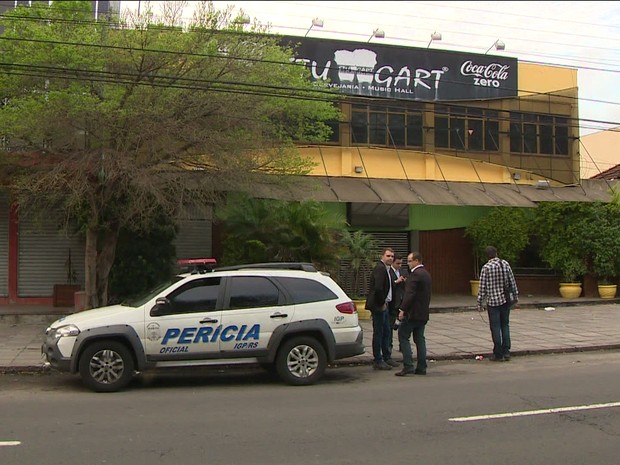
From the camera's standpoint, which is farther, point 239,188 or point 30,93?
point 239,188

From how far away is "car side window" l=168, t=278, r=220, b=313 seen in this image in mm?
8680

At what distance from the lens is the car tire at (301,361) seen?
879 cm

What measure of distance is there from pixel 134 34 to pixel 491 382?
909 centimetres

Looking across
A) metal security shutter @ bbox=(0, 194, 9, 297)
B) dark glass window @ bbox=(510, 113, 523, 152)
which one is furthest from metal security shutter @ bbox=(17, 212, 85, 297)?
dark glass window @ bbox=(510, 113, 523, 152)

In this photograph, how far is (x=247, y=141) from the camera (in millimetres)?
13109

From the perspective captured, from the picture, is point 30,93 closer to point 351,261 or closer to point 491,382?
point 351,261

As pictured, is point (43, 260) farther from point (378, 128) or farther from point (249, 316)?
point (378, 128)

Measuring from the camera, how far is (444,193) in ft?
70.4

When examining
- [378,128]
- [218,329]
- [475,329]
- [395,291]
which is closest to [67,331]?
[218,329]

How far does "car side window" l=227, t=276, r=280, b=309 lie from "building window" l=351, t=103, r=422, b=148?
49.7 ft

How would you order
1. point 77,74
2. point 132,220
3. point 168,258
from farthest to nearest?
point 168,258
point 132,220
point 77,74

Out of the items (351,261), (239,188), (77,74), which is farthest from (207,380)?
(351,261)

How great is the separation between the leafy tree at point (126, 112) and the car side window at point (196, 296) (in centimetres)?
331

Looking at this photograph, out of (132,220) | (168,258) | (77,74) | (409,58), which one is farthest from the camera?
(409,58)
